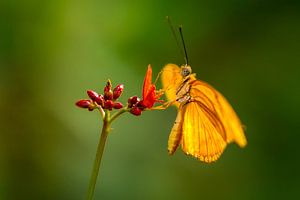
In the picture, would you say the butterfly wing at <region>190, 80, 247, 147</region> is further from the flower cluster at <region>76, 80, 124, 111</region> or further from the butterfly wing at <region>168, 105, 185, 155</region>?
the flower cluster at <region>76, 80, 124, 111</region>

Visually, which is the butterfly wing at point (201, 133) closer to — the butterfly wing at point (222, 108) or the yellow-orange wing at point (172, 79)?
the butterfly wing at point (222, 108)

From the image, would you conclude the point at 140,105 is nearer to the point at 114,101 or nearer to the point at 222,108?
the point at 114,101

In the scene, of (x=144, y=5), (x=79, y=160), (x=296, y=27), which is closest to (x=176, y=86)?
(x=79, y=160)

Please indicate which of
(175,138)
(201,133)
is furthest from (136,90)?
(175,138)

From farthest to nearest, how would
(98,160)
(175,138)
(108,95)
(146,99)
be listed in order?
(175,138)
(146,99)
(108,95)
(98,160)

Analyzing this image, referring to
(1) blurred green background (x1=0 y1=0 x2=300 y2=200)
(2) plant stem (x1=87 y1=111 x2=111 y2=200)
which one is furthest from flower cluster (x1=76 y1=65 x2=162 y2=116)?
(1) blurred green background (x1=0 y1=0 x2=300 y2=200)

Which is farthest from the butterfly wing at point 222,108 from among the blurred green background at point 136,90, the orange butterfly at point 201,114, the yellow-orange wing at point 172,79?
the blurred green background at point 136,90

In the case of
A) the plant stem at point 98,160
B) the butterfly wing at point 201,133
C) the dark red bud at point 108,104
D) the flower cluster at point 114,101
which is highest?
the butterfly wing at point 201,133
